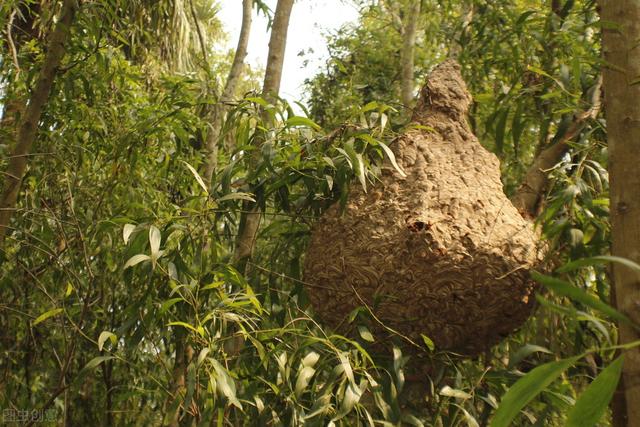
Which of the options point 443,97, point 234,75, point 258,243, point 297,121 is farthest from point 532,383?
point 258,243

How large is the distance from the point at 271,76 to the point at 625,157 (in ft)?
6.68

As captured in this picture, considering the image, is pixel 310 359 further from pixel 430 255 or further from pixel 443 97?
pixel 443 97

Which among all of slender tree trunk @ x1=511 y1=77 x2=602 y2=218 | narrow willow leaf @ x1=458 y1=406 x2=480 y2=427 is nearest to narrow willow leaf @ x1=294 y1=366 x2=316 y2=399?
narrow willow leaf @ x1=458 y1=406 x2=480 y2=427

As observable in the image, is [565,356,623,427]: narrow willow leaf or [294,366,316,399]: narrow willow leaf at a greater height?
[565,356,623,427]: narrow willow leaf

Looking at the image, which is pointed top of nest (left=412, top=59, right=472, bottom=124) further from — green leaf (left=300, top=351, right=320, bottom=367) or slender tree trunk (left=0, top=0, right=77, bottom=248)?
slender tree trunk (left=0, top=0, right=77, bottom=248)

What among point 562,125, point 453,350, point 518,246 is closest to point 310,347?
point 453,350

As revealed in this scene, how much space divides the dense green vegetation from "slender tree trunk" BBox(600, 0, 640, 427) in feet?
0.43

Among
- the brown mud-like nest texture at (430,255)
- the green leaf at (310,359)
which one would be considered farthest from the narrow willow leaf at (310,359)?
the brown mud-like nest texture at (430,255)

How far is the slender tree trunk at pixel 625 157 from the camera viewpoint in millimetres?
1020

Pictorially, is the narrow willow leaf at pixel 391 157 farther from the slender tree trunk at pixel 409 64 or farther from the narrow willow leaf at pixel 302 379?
the slender tree trunk at pixel 409 64

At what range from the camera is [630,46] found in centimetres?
129

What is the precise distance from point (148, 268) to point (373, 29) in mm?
5665

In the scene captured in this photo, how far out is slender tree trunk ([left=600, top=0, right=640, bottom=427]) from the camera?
3.34 ft

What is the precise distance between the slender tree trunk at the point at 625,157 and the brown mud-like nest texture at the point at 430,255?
115 cm
